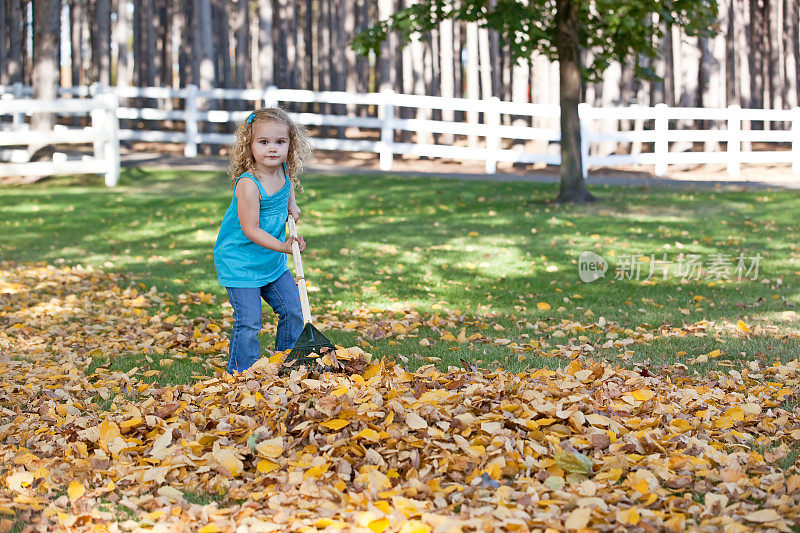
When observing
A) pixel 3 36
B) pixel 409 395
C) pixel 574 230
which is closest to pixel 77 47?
pixel 3 36

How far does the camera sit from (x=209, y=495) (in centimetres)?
332

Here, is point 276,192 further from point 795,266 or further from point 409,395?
point 795,266

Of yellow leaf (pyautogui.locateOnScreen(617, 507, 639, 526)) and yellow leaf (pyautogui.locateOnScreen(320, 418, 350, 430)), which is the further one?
yellow leaf (pyautogui.locateOnScreen(320, 418, 350, 430))

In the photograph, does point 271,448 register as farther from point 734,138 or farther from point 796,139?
point 796,139

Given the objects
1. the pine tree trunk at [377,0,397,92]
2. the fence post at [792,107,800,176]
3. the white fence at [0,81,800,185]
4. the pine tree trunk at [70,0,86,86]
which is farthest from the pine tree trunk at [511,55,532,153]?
the pine tree trunk at [70,0,86,86]

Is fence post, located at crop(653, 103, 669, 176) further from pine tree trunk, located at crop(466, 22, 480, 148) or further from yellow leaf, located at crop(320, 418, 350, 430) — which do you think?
yellow leaf, located at crop(320, 418, 350, 430)

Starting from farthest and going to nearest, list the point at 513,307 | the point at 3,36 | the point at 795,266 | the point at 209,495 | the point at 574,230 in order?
the point at 3,36
the point at 574,230
the point at 795,266
the point at 513,307
the point at 209,495

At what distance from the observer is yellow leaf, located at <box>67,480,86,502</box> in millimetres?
3242

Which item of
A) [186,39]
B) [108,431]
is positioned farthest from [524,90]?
[108,431]

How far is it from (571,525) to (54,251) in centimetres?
868

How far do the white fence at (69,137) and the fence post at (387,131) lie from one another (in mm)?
5148

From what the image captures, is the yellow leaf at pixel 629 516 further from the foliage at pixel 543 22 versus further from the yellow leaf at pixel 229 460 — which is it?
the foliage at pixel 543 22

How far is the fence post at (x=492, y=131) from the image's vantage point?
16.4 meters

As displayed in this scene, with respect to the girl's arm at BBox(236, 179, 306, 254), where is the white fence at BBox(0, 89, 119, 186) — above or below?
above
